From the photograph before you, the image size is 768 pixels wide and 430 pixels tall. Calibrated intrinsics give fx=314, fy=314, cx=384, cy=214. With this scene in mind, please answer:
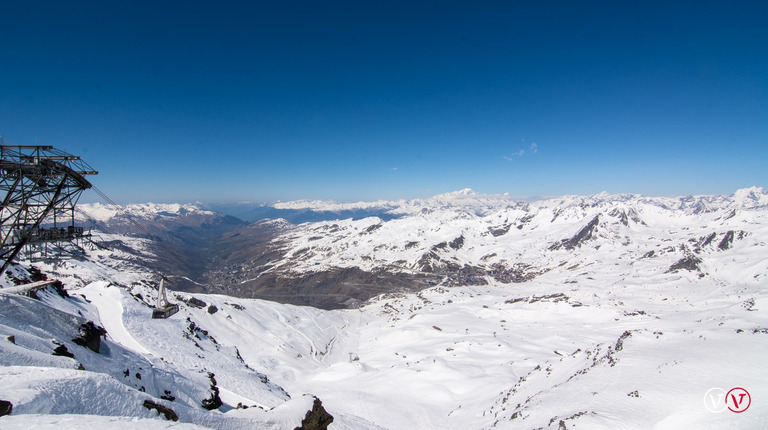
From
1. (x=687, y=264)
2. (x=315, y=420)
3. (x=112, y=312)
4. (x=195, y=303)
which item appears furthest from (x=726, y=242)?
(x=112, y=312)

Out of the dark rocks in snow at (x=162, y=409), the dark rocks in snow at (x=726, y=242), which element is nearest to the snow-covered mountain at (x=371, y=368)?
the dark rocks in snow at (x=162, y=409)

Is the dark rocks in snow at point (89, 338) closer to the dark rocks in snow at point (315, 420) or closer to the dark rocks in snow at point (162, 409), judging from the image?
the dark rocks in snow at point (162, 409)

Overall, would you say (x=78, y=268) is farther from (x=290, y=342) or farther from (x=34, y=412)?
(x=34, y=412)

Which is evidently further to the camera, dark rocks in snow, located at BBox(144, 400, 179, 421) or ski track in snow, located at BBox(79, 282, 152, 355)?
ski track in snow, located at BBox(79, 282, 152, 355)

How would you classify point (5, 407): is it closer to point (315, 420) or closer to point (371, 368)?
point (315, 420)

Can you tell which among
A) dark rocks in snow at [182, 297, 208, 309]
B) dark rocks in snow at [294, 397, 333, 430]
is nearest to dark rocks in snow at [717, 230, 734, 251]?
dark rocks in snow at [294, 397, 333, 430]

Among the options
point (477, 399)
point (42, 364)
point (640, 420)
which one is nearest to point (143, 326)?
point (42, 364)

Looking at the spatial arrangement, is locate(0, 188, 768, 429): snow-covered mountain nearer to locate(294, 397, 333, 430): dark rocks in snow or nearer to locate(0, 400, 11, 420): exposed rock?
locate(0, 400, 11, 420): exposed rock

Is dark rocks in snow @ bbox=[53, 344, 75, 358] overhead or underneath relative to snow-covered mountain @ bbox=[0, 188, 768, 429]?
overhead
